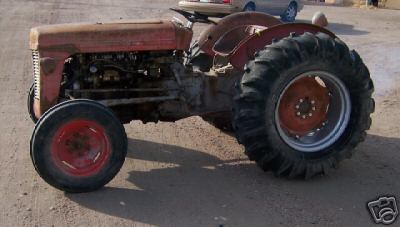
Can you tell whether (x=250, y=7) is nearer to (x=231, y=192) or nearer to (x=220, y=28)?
(x=220, y=28)

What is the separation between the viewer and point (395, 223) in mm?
4703

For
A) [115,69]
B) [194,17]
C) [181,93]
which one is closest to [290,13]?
[194,17]

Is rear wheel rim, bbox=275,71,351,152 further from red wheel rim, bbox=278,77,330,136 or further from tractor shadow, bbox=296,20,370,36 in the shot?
tractor shadow, bbox=296,20,370,36

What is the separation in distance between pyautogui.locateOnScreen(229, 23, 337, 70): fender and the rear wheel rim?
1.74 feet

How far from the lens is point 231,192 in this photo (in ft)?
17.0

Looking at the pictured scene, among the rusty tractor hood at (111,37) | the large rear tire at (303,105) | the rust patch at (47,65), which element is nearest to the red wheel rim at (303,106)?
the large rear tire at (303,105)

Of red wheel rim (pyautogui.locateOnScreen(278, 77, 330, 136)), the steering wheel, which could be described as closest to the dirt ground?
red wheel rim (pyautogui.locateOnScreen(278, 77, 330, 136))

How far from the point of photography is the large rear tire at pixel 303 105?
525 cm

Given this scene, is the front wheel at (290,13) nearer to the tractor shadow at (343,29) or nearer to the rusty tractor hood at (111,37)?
the tractor shadow at (343,29)

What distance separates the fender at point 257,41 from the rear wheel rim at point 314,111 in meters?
0.53

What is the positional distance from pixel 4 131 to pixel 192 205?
298 cm

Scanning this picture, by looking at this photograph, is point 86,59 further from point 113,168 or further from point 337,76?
point 337,76

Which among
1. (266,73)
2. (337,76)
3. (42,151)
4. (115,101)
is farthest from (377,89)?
(42,151)

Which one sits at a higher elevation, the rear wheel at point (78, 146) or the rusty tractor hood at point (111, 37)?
the rusty tractor hood at point (111, 37)
